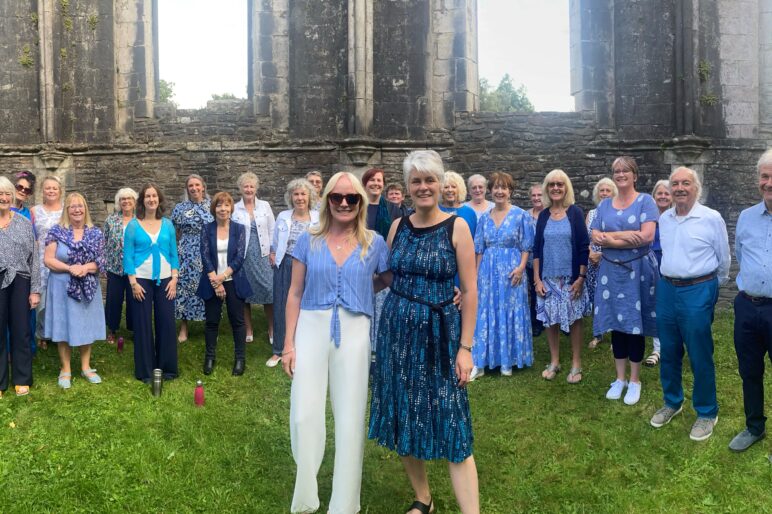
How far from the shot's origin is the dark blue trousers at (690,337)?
14.7 feet

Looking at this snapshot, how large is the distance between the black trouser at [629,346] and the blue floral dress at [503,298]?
39.7 inches

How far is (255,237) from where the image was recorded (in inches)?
287

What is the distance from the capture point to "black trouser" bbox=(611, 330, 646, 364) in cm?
542

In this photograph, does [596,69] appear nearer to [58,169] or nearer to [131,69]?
[131,69]

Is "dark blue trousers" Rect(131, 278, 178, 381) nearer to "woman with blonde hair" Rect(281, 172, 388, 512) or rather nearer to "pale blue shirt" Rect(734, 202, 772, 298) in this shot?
"woman with blonde hair" Rect(281, 172, 388, 512)

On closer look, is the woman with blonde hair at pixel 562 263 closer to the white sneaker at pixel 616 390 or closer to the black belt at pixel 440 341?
the white sneaker at pixel 616 390

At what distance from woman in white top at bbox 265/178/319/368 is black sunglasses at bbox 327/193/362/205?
3.19 meters

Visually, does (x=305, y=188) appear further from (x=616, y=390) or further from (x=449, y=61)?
(x=449, y=61)

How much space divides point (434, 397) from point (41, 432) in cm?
332

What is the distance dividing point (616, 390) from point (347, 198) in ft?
11.3

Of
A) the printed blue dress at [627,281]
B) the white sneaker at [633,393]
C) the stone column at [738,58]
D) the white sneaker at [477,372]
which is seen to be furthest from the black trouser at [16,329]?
the stone column at [738,58]

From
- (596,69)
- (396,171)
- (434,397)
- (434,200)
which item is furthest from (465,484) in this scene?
(596,69)

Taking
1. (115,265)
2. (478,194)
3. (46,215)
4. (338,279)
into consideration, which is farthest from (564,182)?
(46,215)

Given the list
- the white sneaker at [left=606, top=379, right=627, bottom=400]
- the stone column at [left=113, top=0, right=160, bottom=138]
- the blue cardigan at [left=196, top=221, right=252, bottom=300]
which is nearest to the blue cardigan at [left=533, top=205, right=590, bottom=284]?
the white sneaker at [left=606, top=379, right=627, bottom=400]
